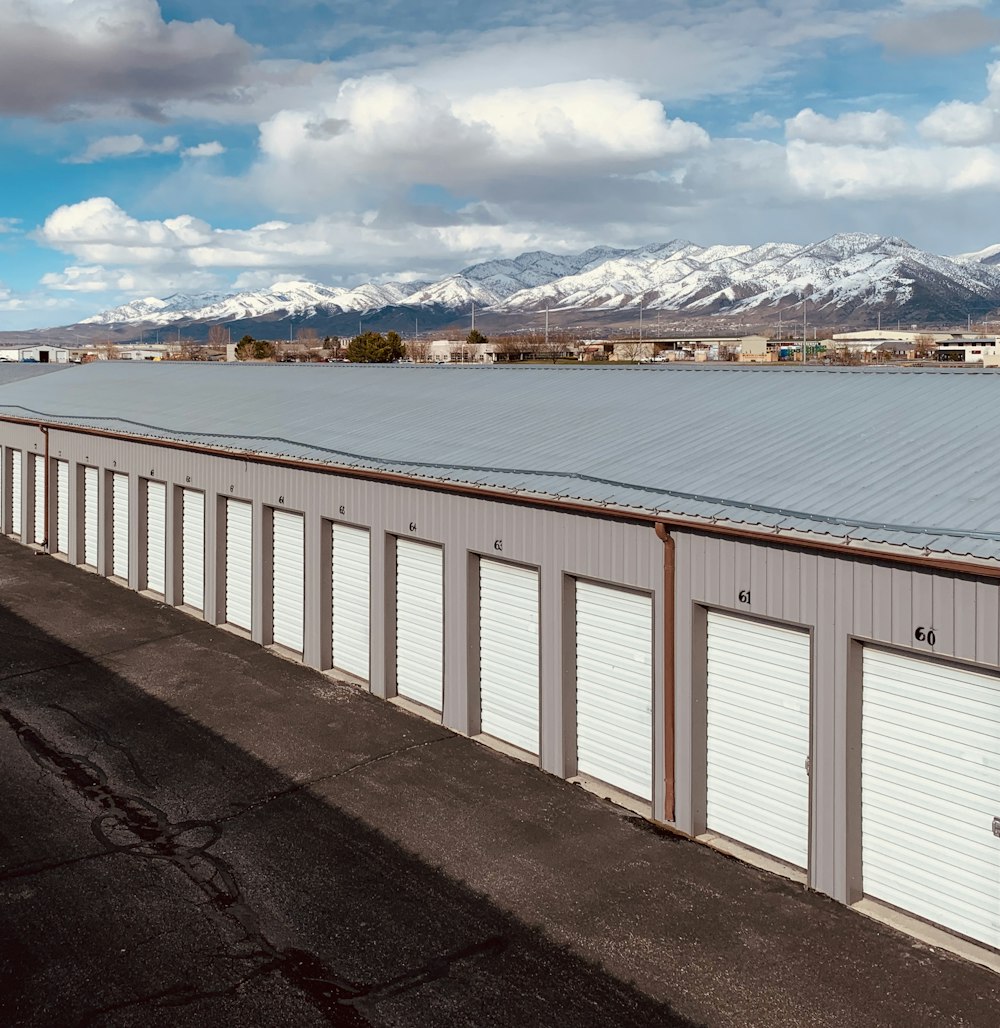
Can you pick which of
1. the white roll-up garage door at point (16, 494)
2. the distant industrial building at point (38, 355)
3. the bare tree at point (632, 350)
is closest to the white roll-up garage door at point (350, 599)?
the white roll-up garage door at point (16, 494)

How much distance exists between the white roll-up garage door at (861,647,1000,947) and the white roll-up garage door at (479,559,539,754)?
208 inches

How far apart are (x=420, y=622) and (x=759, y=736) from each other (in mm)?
6667

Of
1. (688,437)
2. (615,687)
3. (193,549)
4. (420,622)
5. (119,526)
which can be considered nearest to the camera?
(615,687)

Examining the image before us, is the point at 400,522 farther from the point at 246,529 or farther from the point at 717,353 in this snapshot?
the point at 717,353

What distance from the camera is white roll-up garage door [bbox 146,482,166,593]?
25516 millimetres

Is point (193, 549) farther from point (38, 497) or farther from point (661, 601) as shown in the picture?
point (661, 601)

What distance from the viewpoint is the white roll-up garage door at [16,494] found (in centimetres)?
3344

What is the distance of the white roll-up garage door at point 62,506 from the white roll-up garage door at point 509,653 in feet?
60.3

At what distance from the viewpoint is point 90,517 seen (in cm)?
2930

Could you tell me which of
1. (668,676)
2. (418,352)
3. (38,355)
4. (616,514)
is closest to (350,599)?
(616,514)

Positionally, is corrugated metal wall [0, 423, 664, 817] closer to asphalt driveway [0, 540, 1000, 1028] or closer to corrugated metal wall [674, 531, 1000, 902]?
corrugated metal wall [674, 531, 1000, 902]

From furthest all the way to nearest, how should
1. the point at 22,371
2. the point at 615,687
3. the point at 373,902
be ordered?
the point at 22,371 → the point at 615,687 → the point at 373,902

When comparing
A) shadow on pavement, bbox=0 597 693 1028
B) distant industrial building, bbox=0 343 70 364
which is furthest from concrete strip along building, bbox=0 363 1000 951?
distant industrial building, bbox=0 343 70 364

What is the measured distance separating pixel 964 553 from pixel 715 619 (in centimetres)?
336
